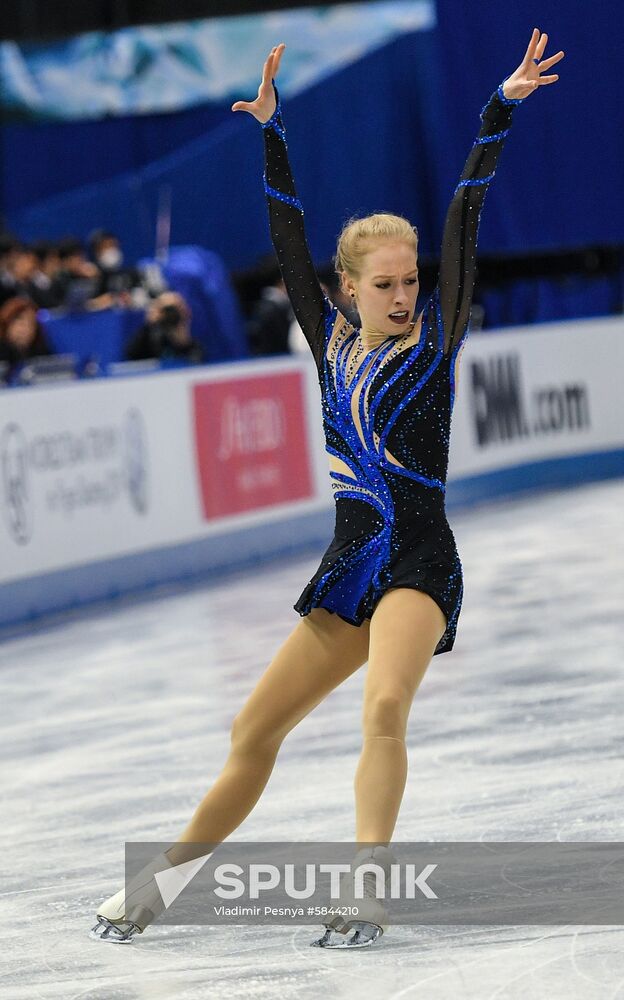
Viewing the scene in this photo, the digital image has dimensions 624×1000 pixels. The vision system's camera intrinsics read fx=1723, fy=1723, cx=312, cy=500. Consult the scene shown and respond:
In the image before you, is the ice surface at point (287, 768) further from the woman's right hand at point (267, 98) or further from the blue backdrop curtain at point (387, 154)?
the blue backdrop curtain at point (387, 154)

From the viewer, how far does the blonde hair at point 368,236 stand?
142 inches

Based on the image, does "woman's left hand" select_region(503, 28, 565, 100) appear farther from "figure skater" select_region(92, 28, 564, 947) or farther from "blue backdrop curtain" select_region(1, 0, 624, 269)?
"blue backdrop curtain" select_region(1, 0, 624, 269)

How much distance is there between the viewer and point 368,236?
143 inches

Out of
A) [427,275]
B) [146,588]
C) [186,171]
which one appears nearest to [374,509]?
[146,588]

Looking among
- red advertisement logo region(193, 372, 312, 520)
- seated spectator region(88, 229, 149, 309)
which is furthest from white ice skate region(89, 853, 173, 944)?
seated spectator region(88, 229, 149, 309)

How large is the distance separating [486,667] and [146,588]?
11.5ft

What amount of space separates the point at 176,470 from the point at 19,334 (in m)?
1.86

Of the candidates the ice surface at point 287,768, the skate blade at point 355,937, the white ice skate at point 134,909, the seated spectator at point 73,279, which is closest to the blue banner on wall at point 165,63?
the seated spectator at point 73,279

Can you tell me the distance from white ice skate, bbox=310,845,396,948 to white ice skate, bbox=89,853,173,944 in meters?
0.36

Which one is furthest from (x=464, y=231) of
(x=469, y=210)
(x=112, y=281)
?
(x=112, y=281)

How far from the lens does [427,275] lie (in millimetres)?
20469

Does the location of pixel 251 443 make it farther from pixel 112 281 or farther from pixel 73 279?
pixel 112 281

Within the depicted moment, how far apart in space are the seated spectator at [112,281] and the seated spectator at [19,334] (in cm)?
187

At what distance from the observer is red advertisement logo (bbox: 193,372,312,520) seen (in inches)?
412
